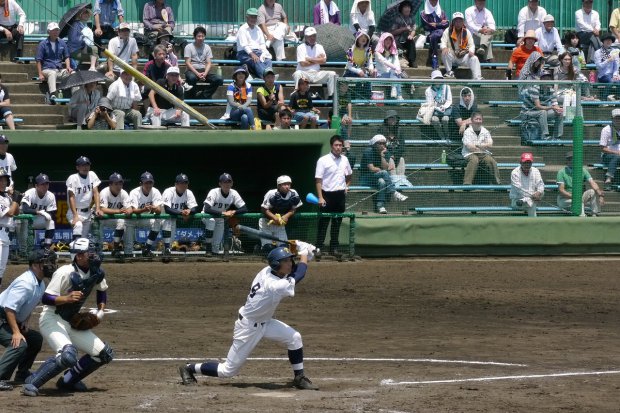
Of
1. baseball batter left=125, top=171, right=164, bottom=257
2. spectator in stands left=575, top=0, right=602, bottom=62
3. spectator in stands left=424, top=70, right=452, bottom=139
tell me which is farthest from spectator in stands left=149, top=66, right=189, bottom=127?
spectator in stands left=575, top=0, right=602, bottom=62

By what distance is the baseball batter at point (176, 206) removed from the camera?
1886 centimetres

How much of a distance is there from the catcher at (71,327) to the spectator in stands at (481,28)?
1511 cm

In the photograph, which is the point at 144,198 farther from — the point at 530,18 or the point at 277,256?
the point at 530,18

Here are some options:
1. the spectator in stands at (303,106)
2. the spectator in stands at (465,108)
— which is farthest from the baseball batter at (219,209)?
the spectator in stands at (465,108)

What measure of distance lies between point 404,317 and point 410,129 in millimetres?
5774

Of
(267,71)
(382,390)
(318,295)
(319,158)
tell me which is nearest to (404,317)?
(318,295)

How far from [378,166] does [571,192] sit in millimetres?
3687

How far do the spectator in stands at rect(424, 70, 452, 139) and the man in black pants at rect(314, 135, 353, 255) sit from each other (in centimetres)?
176

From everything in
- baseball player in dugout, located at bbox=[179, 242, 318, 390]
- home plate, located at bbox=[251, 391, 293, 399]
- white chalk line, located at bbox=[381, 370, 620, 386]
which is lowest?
white chalk line, located at bbox=[381, 370, 620, 386]

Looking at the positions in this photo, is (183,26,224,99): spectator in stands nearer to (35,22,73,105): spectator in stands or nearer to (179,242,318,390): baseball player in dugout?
(35,22,73,105): spectator in stands

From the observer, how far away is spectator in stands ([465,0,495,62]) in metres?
23.8

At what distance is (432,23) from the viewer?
23812 millimetres

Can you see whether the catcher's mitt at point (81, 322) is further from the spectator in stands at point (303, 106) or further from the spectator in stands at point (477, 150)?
the spectator in stands at point (477, 150)

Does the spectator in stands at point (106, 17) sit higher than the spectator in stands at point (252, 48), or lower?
higher
